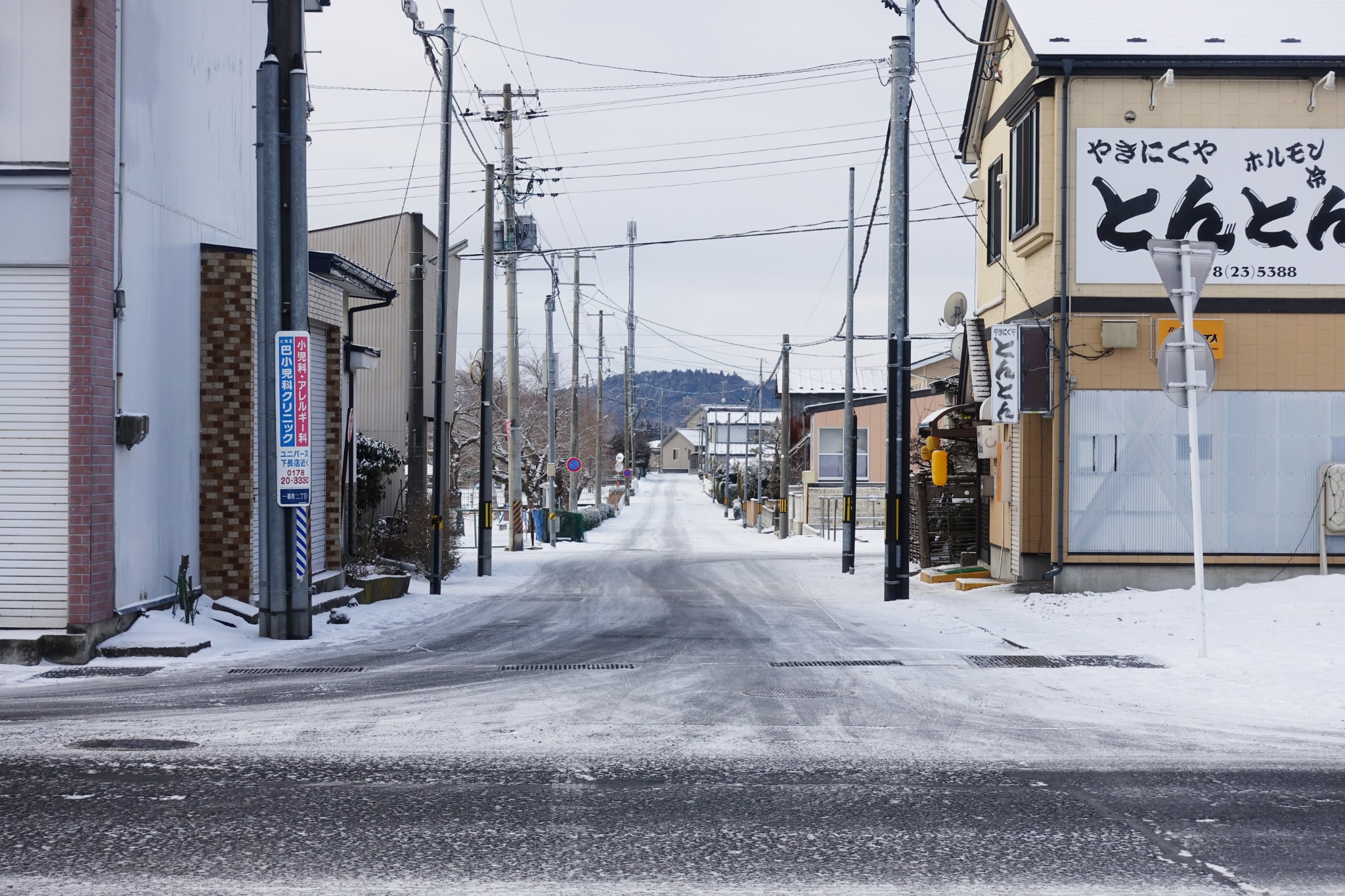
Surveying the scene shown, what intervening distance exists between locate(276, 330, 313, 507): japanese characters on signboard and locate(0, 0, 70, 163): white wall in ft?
8.61

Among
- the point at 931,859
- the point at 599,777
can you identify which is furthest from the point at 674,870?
the point at 599,777

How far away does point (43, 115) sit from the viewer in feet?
34.9

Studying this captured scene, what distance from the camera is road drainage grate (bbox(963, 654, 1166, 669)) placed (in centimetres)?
1052

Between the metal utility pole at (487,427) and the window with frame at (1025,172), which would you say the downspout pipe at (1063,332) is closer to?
the window with frame at (1025,172)

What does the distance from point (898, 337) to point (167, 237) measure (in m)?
10.0

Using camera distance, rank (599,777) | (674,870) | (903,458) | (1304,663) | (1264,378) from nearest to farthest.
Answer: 1. (674,870)
2. (599,777)
3. (1304,663)
4. (1264,378)
5. (903,458)

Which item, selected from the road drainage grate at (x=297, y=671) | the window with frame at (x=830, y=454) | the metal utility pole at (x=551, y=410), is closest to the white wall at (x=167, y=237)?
the road drainage grate at (x=297, y=671)

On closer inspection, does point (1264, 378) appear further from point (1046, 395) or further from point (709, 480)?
point (709, 480)

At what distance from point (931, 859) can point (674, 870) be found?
45.0 inches

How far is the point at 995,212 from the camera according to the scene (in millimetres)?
19328

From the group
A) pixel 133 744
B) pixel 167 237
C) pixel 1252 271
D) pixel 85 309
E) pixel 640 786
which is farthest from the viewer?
pixel 1252 271

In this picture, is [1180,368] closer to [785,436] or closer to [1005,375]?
[1005,375]

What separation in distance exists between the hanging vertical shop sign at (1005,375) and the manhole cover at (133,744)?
11587 millimetres

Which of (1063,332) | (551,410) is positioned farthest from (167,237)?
(551,410)
